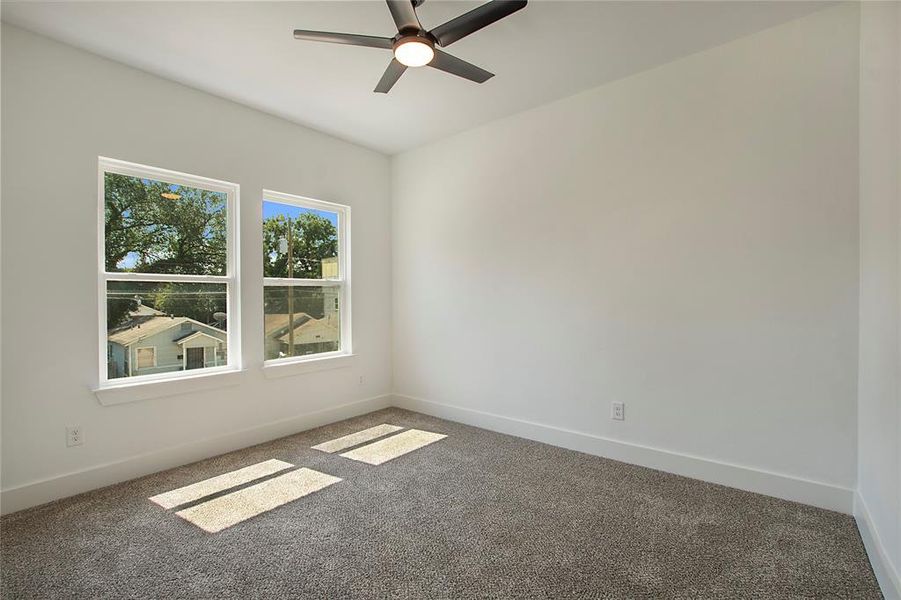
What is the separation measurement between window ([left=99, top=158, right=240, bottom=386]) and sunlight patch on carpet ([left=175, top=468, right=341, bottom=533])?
1.07 meters

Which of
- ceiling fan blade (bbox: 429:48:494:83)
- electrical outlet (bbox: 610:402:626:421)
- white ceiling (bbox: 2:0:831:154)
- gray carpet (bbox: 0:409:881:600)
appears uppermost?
white ceiling (bbox: 2:0:831:154)

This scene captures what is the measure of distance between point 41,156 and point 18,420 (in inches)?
60.0

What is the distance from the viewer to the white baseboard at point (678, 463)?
2387 mm

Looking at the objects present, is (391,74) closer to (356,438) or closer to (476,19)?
(476,19)

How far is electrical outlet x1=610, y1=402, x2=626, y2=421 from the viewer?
122 inches

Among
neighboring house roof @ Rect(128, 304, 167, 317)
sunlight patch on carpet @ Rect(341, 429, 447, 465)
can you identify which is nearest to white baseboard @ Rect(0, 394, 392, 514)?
sunlight patch on carpet @ Rect(341, 429, 447, 465)

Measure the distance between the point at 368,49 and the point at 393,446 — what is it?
111 inches

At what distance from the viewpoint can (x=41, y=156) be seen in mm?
2504

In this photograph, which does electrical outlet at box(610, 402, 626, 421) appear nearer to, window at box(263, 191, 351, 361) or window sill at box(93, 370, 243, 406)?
window at box(263, 191, 351, 361)

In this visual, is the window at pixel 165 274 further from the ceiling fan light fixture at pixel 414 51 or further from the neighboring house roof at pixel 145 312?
the ceiling fan light fixture at pixel 414 51


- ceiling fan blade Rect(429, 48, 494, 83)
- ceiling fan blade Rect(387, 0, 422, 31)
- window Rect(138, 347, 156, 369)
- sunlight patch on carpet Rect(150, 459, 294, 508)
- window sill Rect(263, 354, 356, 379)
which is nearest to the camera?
ceiling fan blade Rect(387, 0, 422, 31)

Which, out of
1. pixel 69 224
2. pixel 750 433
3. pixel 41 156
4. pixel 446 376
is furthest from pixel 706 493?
pixel 41 156

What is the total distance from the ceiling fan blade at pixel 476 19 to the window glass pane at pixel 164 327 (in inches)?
99.0

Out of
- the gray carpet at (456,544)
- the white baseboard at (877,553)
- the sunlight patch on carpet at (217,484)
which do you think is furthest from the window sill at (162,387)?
the white baseboard at (877,553)
